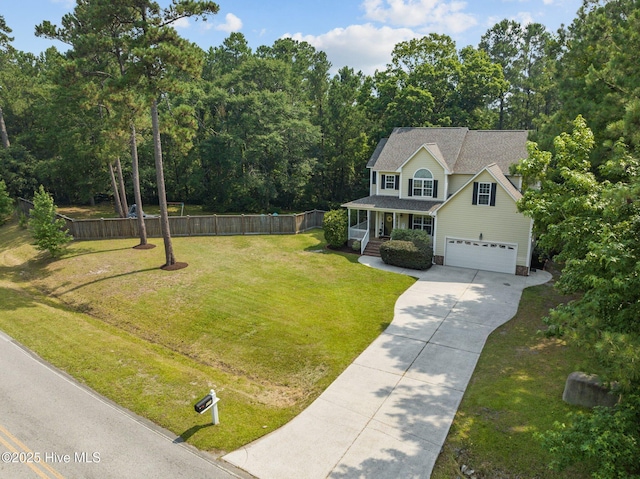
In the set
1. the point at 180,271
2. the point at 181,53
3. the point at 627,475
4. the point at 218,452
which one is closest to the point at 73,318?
the point at 180,271

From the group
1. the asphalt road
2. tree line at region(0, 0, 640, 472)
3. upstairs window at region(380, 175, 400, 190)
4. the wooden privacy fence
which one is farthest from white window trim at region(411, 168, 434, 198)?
the asphalt road

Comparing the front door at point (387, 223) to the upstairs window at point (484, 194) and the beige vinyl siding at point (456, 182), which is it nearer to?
the beige vinyl siding at point (456, 182)

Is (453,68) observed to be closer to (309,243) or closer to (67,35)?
(309,243)

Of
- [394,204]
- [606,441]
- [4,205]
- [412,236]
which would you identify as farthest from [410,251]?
[4,205]

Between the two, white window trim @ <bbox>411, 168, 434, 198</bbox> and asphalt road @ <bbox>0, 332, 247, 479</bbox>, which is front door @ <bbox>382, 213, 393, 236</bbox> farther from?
asphalt road @ <bbox>0, 332, 247, 479</bbox>

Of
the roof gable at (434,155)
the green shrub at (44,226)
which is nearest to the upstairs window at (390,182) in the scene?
the roof gable at (434,155)

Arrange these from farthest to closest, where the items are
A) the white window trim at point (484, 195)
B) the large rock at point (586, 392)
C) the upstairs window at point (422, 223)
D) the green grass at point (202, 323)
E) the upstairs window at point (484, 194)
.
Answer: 1. the upstairs window at point (422, 223)
2. the white window trim at point (484, 195)
3. the upstairs window at point (484, 194)
4. the green grass at point (202, 323)
5. the large rock at point (586, 392)
